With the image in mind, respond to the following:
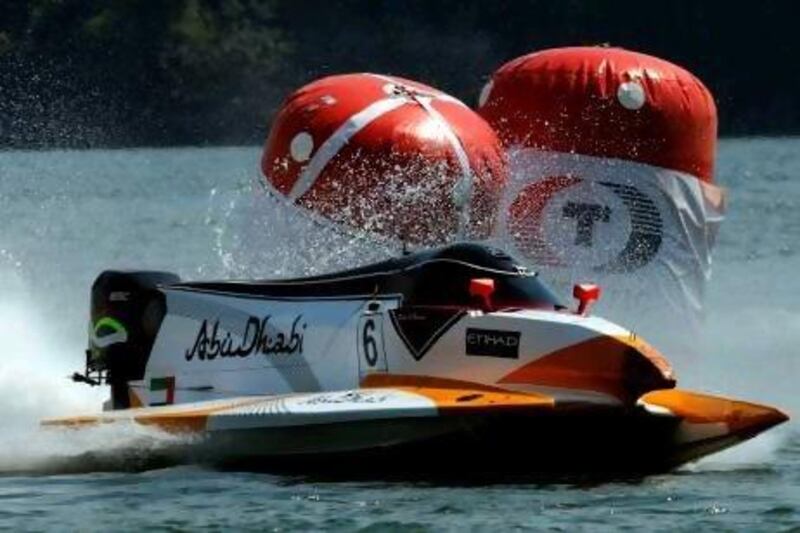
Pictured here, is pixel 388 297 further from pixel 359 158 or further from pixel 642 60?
pixel 642 60

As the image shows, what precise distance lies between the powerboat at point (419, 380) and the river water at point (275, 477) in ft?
0.78

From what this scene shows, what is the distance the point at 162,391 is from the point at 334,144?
240cm

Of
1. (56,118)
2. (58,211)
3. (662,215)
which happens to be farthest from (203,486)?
(56,118)

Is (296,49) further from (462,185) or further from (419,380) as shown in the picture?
(419,380)

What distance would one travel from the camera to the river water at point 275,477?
10797 mm

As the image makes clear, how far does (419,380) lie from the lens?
12.2m

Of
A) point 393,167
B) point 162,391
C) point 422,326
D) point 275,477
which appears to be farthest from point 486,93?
→ point 275,477

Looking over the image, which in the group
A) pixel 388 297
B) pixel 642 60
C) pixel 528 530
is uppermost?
pixel 642 60

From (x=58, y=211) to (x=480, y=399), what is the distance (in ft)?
65.2

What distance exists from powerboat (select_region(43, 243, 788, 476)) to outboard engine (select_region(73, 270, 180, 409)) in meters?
0.05

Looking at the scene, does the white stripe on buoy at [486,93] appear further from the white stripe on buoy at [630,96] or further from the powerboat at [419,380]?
the powerboat at [419,380]

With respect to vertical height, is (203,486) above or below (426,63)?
below

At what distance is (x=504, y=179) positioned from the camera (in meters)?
15.3

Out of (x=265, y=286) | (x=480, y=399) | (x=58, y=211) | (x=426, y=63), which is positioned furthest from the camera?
(x=426, y=63)
